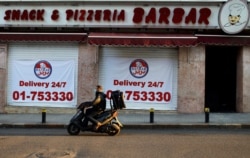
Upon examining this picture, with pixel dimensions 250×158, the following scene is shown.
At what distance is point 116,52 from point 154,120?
4.20 m

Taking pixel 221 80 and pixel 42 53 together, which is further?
pixel 221 80

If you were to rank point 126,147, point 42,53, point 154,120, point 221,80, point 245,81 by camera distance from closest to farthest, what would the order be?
point 126,147 < point 154,120 < point 245,81 < point 42,53 < point 221,80

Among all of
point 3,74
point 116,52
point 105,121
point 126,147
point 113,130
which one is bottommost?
point 126,147

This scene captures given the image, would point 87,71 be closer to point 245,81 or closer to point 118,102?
point 118,102

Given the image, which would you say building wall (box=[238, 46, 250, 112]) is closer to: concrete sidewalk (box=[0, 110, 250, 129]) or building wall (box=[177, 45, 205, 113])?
concrete sidewalk (box=[0, 110, 250, 129])

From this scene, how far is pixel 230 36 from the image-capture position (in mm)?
18219

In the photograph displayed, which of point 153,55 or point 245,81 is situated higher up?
point 153,55

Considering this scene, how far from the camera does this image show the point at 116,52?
746 inches

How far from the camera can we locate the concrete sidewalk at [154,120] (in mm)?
15008

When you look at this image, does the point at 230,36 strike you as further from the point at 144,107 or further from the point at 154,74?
the point at 144,107

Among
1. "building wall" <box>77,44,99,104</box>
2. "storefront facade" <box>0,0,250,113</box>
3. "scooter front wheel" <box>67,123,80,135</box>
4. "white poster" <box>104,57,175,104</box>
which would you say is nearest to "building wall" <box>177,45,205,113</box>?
"storefront facade" <box>0,0,250,113</box>

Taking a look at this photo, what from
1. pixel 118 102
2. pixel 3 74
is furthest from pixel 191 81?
pixel 3 74

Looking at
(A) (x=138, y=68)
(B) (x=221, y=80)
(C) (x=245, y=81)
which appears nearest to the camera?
(C) (x=245, y=81)

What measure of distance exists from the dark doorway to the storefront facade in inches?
6.5
